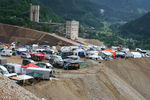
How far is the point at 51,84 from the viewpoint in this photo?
63.2 ft

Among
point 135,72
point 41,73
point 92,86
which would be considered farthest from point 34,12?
point 41,73

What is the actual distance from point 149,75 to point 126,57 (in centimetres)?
589

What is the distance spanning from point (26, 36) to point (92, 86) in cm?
4433

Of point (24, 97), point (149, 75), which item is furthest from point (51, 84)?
point (149, 75)

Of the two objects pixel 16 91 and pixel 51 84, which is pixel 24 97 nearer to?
pixel 16 91

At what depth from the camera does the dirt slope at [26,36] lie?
5832 cm

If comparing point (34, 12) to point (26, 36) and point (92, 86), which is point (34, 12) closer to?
point (26, 36)

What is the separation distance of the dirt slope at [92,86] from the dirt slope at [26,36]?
27.2 m

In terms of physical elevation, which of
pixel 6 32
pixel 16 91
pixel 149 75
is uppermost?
pixel 6 32

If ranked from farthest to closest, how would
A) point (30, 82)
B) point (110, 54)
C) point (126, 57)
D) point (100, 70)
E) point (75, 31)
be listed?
point (75, 31)
point (126, 57)
point (110, 54)
point (100, 70)
point (30, 82)

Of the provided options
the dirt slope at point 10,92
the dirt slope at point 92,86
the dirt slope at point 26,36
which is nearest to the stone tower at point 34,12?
the dirt slope at point 26,36

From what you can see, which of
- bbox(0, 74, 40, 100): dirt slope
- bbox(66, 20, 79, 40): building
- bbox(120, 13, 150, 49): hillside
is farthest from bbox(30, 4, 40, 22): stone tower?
bbox(0, 74, 40, 100): dirt slope

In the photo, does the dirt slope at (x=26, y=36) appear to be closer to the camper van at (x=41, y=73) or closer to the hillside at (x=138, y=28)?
the camper van at (x=41, y=73)

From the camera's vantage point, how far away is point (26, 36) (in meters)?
62.9
